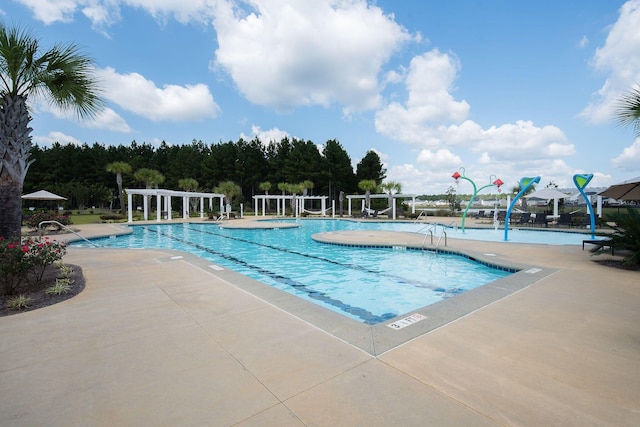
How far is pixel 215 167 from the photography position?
40.6 m

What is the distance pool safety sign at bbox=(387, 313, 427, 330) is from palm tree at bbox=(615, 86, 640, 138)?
22.1 ft

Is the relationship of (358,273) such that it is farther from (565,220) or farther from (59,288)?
(565,220)

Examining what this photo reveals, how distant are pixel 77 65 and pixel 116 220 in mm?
18985

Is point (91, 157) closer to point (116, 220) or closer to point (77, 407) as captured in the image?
point (116, 220)

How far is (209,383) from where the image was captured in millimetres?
2113

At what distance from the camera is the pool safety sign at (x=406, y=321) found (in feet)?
10.5

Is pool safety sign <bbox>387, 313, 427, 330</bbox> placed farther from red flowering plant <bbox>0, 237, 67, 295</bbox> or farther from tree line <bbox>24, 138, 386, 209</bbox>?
tree line <bbox>24, 138, 386, 209</bbox>

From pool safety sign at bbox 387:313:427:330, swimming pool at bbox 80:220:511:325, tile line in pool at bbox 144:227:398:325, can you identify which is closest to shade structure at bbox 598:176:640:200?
swimming pool at bbox 80:220:511:325

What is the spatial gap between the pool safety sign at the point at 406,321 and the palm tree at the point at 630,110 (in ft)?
22.1

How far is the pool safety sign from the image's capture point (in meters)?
3.20

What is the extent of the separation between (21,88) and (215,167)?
36.2m

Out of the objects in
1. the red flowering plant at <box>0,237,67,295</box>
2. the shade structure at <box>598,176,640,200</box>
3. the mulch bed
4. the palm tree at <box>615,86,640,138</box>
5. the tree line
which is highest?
the tree line

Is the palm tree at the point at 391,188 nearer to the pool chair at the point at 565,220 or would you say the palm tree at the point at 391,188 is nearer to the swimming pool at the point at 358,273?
the pool chair at the point at 565,220

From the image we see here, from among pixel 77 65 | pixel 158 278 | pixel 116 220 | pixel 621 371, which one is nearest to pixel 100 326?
pixel 158 278
